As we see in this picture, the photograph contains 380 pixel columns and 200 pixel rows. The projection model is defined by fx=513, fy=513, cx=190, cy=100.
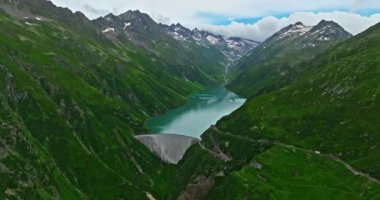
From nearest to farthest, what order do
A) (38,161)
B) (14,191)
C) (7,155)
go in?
(14,191) < (7,155) < (38,161)

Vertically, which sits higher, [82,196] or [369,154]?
[369,154]

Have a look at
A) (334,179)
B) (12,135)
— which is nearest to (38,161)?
(12,135)

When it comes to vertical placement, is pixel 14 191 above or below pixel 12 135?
below

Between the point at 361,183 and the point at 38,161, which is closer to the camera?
the point at 361,183

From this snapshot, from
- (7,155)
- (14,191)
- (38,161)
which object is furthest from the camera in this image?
(38,161)

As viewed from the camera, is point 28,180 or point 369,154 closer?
point 28,180

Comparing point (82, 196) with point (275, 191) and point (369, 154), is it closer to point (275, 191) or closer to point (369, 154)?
point (275, 191)

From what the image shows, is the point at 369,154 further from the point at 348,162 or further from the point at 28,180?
the point at 28,180

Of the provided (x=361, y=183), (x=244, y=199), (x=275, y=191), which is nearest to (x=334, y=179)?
(x=361, y=183)
